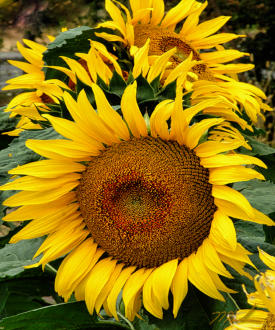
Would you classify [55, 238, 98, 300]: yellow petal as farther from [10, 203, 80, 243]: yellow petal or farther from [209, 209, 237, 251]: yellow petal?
[209, 209, 237, 251]: yellow petal

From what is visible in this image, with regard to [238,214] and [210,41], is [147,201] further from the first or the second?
[210,41]

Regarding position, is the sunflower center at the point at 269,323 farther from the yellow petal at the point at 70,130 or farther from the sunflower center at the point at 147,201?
the yellow petal at the point at 70,130

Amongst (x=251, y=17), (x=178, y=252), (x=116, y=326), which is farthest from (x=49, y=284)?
(x=251, y=17)

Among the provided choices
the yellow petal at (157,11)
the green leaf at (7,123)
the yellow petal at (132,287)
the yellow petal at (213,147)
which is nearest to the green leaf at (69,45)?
the yellow petal at (157,11)

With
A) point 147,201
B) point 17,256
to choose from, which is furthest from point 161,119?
point 17,256

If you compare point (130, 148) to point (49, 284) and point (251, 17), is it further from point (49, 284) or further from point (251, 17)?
point (251, 17)

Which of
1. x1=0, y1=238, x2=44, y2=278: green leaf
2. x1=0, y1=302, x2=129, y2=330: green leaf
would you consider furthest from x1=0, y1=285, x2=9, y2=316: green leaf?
x1=0, y1=302, x2=129, y2=330: green leaf
